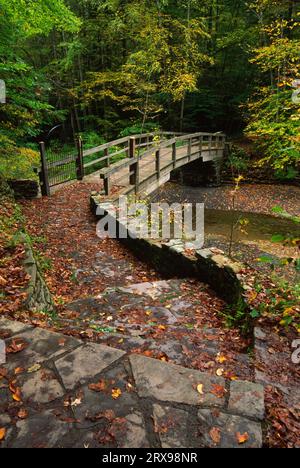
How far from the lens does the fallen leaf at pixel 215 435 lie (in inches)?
79.5

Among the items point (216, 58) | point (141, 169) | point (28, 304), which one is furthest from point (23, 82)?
point (216, 58)

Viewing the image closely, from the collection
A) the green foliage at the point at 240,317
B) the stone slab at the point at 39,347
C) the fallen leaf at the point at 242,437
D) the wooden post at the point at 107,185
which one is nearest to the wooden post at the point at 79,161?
the wooden post at the point at 107,185

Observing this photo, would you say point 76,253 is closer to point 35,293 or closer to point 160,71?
point 35,293

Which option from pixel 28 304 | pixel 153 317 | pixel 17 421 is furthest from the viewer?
pixel 153 317

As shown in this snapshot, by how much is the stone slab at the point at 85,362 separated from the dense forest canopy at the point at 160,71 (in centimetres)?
798

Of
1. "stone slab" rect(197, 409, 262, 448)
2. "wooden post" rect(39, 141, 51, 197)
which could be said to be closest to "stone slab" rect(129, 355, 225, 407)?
"stone slab" rect(197, 409, 262, 448)

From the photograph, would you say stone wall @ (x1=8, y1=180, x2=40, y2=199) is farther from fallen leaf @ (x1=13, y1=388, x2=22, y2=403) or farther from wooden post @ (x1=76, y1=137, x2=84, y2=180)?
fallen leaf @ (x1=13, y1=388, x2=22, y2=403)

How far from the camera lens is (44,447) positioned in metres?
1.90

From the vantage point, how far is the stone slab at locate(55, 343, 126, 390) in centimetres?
245

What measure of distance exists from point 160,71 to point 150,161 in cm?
672

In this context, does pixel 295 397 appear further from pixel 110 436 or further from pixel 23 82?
pixel 23 82

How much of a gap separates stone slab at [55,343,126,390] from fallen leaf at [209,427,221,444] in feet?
3.21

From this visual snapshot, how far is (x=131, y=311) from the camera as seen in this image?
425 cm
